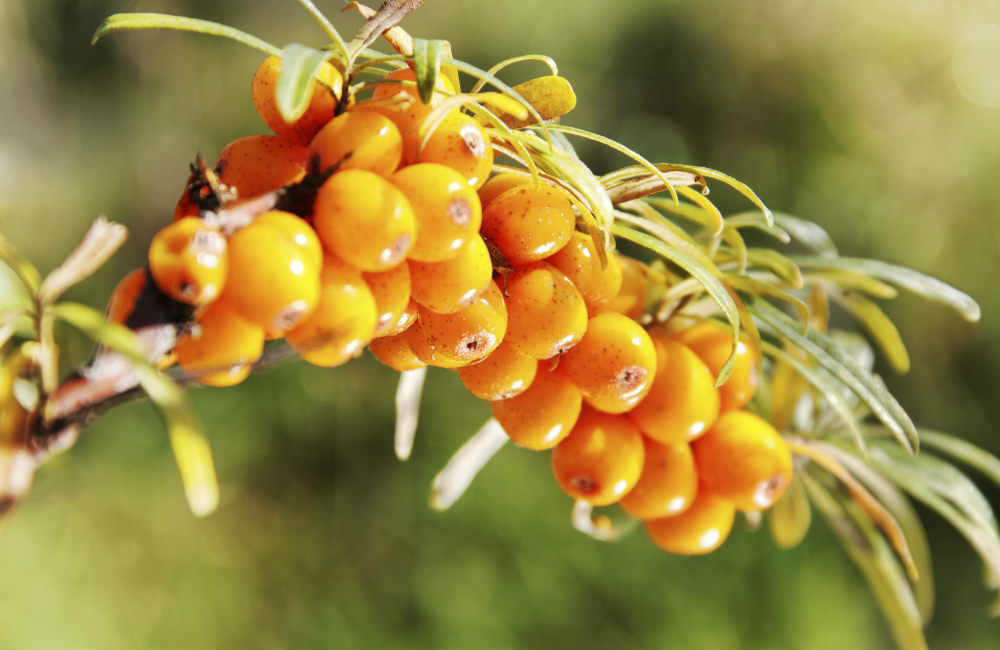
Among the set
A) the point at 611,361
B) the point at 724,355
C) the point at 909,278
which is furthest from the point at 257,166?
the point at 909,278

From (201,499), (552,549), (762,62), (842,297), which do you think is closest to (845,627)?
(552,549)

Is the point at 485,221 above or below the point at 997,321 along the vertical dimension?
above

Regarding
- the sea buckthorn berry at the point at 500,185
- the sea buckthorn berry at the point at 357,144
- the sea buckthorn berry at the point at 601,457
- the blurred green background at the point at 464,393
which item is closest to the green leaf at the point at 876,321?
the sea buckthorn berry at the point at 601,457

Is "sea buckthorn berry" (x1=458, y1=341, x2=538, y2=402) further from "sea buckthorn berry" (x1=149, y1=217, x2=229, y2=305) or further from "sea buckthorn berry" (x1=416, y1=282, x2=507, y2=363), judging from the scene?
"sea buckthorn berry" (x1=149, y1=217, x2=229, y2=305)

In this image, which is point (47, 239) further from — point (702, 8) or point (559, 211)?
point (702, 8)

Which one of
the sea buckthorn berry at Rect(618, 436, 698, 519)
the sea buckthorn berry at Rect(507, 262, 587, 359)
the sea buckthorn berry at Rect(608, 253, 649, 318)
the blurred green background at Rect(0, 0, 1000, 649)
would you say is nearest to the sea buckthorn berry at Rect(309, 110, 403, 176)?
the sea buckthorn berry at Rect(507, 262, 587, 359)

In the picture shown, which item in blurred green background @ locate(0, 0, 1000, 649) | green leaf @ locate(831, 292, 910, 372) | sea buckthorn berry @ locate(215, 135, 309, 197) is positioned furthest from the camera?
blurred green background @ locate(0, 0, 1000, 649)

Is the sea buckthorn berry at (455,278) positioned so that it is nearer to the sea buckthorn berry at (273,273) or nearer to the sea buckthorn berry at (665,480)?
the sea buckthorn berry at (273,273)
